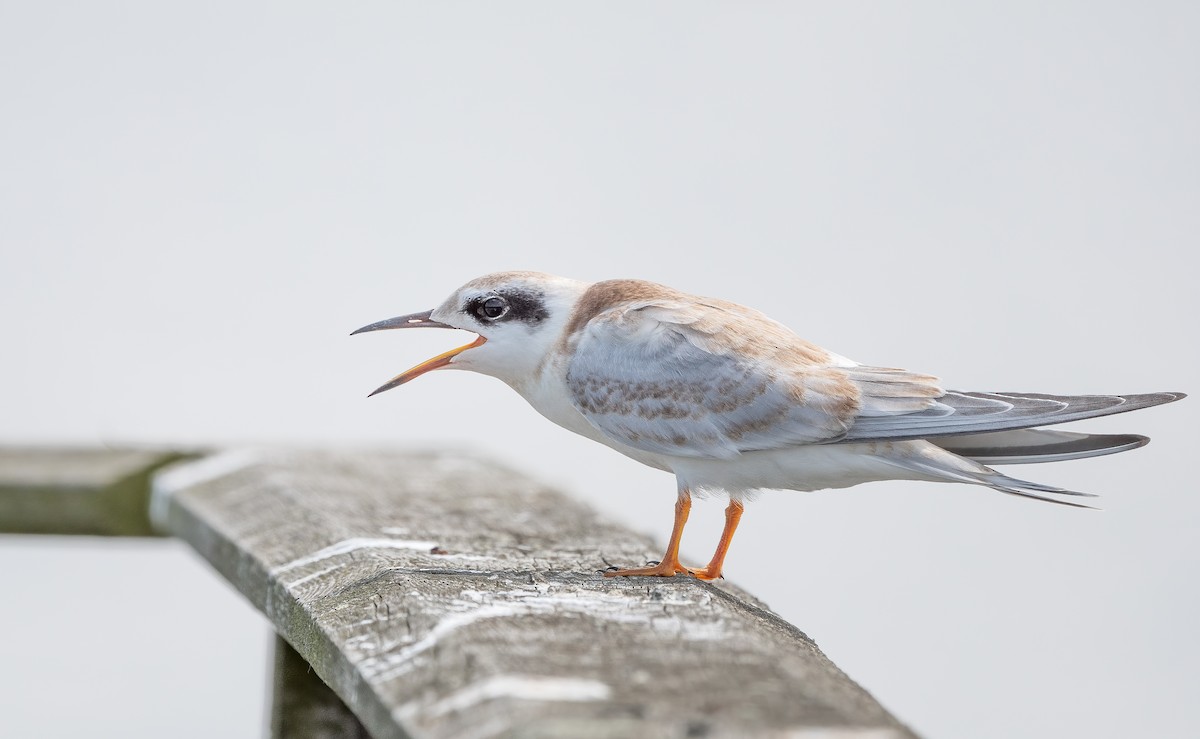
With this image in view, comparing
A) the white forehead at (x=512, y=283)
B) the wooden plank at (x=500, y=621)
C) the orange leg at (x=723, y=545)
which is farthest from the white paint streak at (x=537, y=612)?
the white forehead at (x=512, y=283)

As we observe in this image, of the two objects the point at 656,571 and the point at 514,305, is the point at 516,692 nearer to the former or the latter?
the point at 656,571

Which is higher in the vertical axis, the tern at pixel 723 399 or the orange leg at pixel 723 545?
the tern at pixel 723 399

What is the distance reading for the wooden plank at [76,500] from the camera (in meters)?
6.05

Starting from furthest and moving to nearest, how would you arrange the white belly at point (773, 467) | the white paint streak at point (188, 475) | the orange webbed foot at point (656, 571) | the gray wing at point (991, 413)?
the white paint streak at point (188, 475), the white belly at point (773, 467), the orange webbed foot at point (656, 571), the gray wing at point (991, 413)

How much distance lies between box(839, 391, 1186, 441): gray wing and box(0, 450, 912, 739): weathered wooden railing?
0.60 m

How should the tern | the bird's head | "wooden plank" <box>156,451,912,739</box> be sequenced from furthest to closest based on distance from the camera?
the bird's head < the tern < "wooden plank" <box>156,451,912,739</box>

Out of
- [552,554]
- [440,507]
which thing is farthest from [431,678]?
[440,507]

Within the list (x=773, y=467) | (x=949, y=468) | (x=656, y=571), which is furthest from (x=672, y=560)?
(x=949, y=468)

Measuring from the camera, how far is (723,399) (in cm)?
410

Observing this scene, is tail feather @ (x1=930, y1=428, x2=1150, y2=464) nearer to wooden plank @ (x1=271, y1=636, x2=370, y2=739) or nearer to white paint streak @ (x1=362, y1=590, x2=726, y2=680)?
white paint streak @ (x1=362, y1=590, x2=726, y2=680)

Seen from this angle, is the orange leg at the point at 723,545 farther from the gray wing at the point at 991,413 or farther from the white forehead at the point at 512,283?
the white forehead at the point at 512,283

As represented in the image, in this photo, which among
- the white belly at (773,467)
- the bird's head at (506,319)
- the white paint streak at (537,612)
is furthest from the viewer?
the bird's head at (506,319)

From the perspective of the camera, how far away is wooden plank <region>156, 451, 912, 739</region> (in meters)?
2.23

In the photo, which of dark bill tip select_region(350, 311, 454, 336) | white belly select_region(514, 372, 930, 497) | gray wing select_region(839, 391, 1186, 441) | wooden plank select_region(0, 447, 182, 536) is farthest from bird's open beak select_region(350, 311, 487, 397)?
wooden plank select_region(0, 447, 182, 536)
